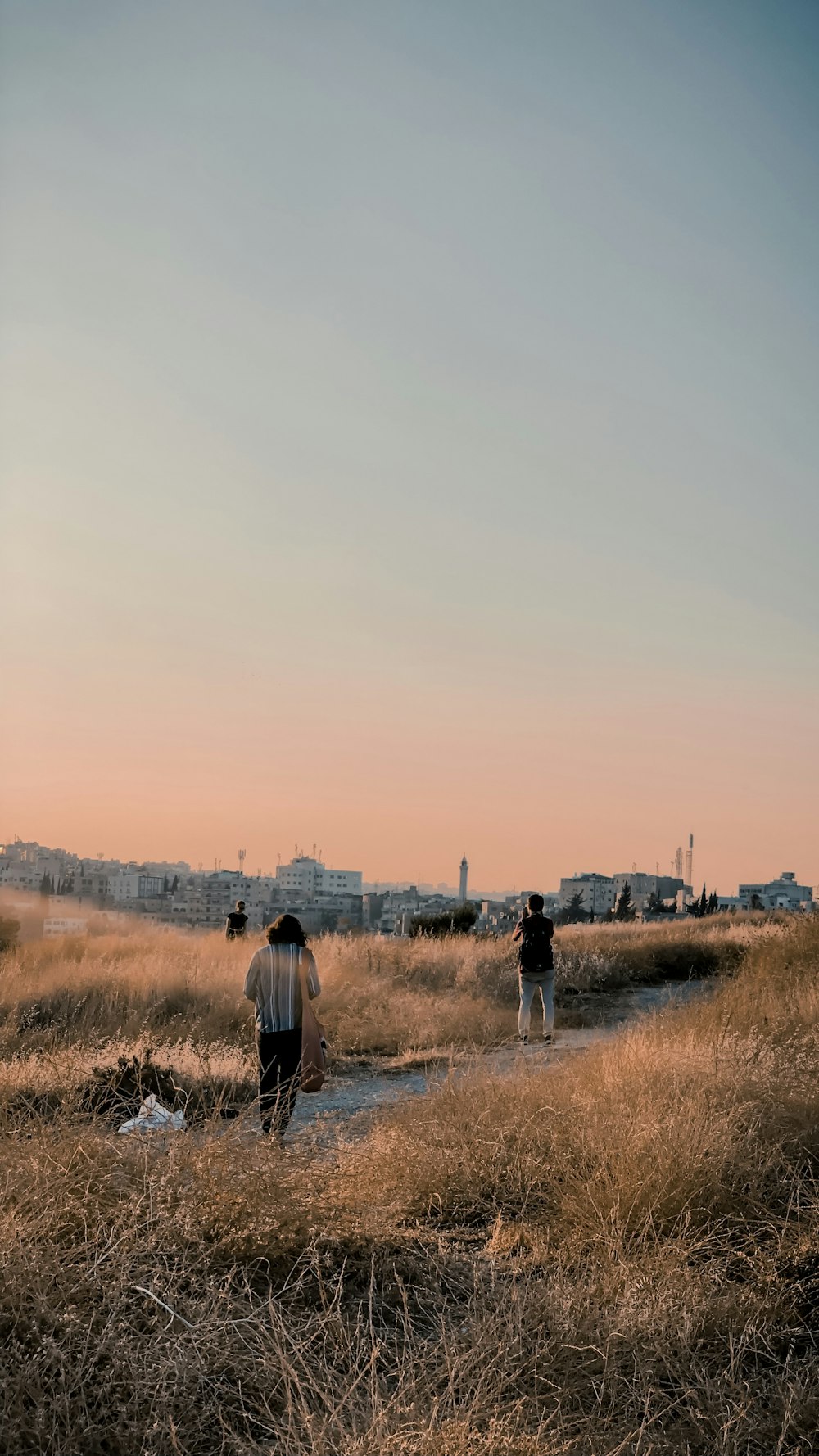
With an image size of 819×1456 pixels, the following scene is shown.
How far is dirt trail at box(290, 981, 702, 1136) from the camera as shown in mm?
8117

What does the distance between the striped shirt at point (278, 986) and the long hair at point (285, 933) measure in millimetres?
107

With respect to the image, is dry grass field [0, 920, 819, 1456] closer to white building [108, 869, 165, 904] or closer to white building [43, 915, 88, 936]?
white building [43, 915, 88, 936]

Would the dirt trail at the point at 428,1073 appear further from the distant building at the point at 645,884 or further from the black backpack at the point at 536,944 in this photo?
the distant building at the point at 645,884

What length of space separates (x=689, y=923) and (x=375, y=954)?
14.8 metres

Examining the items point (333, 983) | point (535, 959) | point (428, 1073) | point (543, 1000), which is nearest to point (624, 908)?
point (333, 983)

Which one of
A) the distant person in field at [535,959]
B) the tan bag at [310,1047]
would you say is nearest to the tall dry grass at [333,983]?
the distant person in field at [535,959]

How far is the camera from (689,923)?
31984 millimetres

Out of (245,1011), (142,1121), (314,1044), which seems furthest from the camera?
(245,1011)

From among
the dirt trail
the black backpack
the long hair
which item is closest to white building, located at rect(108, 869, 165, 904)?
the dirt trail

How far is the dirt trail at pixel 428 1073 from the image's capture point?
26.6 ft

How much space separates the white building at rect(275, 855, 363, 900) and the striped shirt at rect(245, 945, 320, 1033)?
352 feet

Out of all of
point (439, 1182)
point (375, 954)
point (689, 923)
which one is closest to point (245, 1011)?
point (375, 954)

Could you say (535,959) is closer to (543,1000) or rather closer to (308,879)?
(543,1000)

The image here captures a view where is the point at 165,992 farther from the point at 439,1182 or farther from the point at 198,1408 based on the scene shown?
the point at 198,1408
